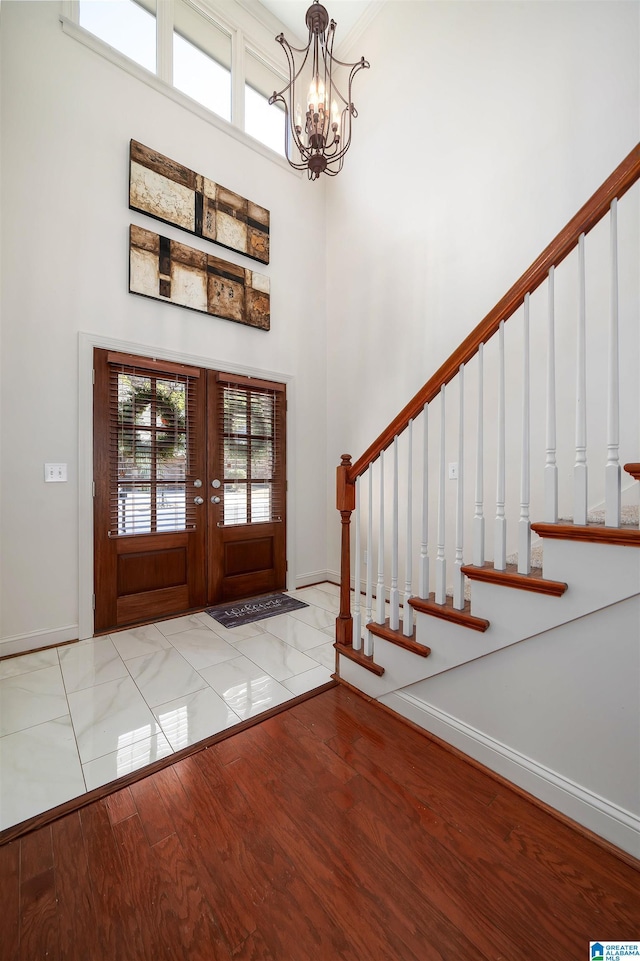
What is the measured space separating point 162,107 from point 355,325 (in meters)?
2.26

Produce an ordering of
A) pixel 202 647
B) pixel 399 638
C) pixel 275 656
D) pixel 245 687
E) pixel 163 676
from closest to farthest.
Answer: pixel 399 638 < pixel 245 687 < pixel 163 676 < pixel 275 656 < pixel 202 647

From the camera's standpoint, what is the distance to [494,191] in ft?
8.57

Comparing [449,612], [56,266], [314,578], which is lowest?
[314,578]

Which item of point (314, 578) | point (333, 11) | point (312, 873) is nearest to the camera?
point (312, 873)

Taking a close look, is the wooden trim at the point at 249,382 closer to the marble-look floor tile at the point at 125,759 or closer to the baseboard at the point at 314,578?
the baseboard at the point at 314,578

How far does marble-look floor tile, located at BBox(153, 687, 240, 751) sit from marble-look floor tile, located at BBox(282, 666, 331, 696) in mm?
347

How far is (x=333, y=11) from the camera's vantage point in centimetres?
359

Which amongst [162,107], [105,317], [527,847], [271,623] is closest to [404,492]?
[271,623]

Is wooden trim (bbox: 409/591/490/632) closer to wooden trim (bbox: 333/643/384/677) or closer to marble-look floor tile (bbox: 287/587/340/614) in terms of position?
wooden trim (bbox: 333/643/384/677)

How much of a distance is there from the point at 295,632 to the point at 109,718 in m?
1.28

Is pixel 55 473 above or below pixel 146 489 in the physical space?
above

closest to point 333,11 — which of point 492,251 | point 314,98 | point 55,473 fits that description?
point 314,98

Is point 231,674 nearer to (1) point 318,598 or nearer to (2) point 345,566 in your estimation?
(2) point 345,566

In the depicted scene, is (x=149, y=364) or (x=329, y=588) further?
(x=329, y=588)
